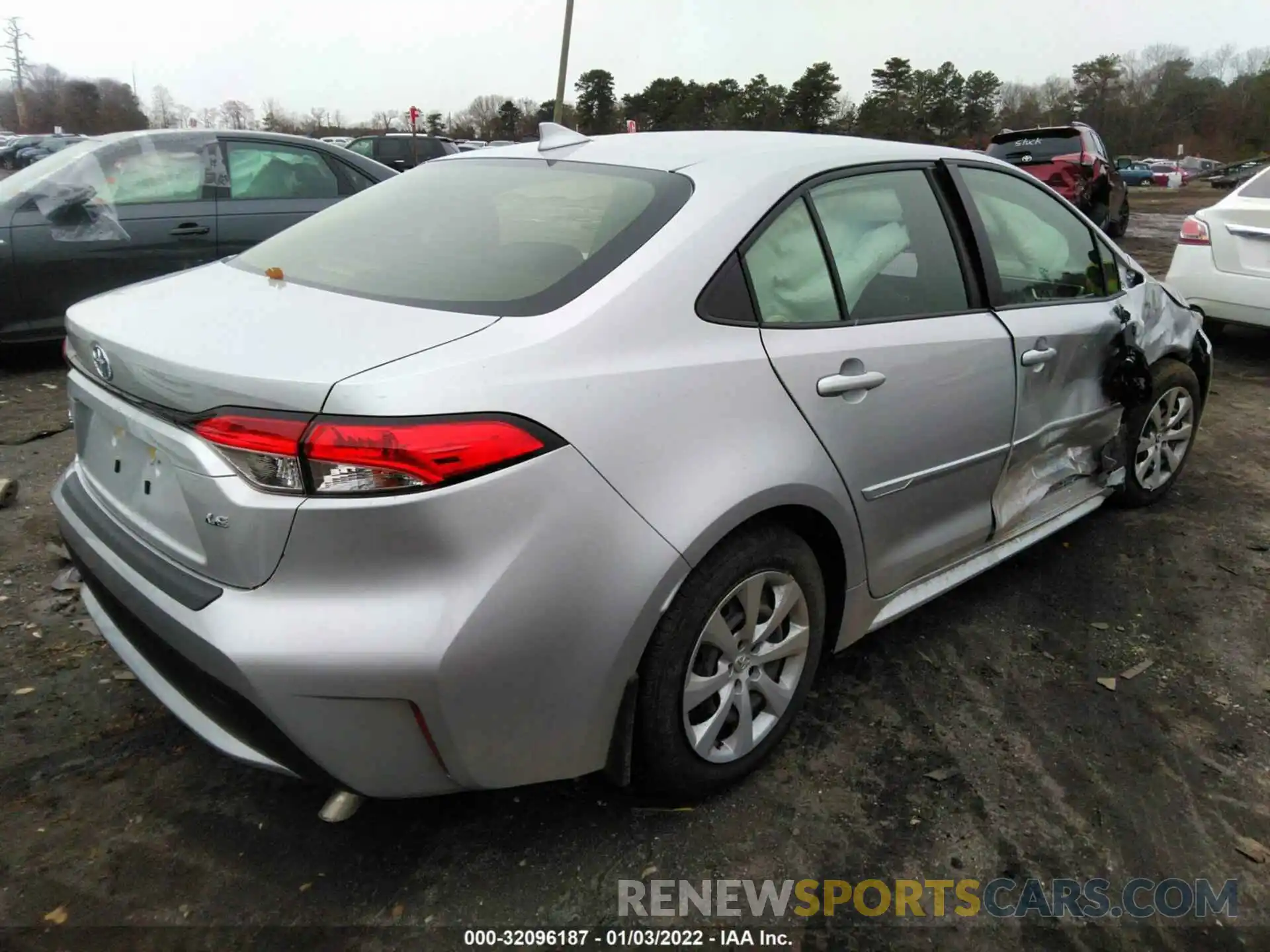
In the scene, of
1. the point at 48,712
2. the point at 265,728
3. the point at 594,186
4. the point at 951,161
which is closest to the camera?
the point at 265,728

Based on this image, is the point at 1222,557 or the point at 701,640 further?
the point at 1222,557

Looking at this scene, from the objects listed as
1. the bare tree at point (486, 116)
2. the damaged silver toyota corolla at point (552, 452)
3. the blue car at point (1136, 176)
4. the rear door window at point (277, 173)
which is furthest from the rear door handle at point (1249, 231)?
the bare tree at point (486, 116)

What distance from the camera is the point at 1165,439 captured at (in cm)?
409

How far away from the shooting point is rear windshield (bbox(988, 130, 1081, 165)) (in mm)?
11945

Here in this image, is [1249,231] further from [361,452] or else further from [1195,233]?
[361,452]

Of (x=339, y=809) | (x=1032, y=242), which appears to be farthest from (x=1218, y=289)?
(x=339, y=809)

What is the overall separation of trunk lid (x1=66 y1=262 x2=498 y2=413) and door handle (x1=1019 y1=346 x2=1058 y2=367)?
6.09 ft

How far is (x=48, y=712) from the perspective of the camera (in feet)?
8.41

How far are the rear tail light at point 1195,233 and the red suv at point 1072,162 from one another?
532cm

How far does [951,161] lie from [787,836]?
2164mm

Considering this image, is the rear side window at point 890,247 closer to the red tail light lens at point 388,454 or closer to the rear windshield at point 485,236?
the rear windshield at point 485,236

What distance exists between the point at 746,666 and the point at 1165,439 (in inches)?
114

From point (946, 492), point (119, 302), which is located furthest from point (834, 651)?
point (119, 302)

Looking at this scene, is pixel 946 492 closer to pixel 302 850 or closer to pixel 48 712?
pixel 302 850
